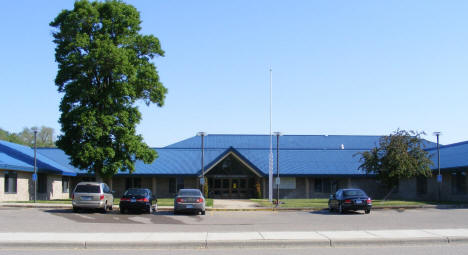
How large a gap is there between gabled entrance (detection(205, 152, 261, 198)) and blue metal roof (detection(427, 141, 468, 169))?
15.7 meters

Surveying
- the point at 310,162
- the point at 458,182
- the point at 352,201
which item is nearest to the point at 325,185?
the point at 310,162

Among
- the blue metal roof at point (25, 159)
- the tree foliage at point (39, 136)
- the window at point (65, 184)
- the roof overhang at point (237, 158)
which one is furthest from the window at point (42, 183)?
the tree foliage at point (39, 136)

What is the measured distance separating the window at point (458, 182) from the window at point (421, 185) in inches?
158

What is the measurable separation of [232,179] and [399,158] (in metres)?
16.5

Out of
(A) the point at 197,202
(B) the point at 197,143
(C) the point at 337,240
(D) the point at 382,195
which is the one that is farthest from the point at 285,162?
(C) the point at 337,240

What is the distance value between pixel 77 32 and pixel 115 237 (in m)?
26.4

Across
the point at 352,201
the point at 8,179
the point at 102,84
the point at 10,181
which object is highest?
the point at 102,84

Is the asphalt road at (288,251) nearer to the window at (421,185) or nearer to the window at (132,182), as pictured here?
the window at (421,185)

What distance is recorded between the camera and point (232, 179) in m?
46.0

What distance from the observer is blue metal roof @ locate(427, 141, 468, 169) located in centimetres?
3644

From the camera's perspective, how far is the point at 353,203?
88.6ft

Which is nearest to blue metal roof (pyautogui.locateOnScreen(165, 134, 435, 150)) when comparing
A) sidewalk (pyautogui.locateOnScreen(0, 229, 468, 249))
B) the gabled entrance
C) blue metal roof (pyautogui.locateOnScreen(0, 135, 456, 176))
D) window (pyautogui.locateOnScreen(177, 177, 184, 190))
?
blue metal roof (pyautogui.locateOnScreen(0, 135, 456, 176))

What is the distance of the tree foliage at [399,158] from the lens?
1371 inches

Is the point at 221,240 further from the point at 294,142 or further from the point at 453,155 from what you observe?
the point at 294,142
